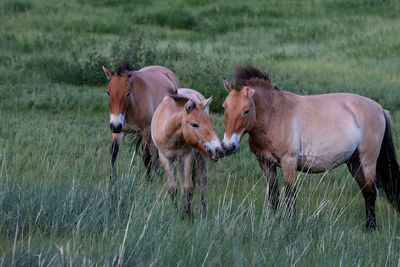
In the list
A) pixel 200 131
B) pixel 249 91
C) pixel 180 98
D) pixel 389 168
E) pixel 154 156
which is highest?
pixel 249 91

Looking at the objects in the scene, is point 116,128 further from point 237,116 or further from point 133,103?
point 237,116

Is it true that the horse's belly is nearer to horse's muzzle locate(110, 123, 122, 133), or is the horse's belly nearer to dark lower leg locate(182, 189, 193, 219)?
dark lower leg locate(182, 189, 193, 219)

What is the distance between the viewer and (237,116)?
21.6ft

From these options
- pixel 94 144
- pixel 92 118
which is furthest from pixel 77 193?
pixel 92 118

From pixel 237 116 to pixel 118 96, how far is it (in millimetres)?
2473

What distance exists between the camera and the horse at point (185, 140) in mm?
6672

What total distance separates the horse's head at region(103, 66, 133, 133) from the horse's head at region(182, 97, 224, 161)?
1.71m

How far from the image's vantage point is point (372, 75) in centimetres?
1541

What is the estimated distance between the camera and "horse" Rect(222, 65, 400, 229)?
680cm

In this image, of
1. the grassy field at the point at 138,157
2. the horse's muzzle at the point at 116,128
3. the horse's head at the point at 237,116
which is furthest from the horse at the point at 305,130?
the horse's muzzle at the point at 116,128

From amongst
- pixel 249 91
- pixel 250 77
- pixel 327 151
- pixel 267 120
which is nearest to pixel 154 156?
pixel 250 77

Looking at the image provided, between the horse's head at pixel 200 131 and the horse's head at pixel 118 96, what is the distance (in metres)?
1.71

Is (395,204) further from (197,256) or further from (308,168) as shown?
(197,256)

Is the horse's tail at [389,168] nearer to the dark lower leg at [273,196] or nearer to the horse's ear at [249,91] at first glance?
the dark lower leg at [273,196]
